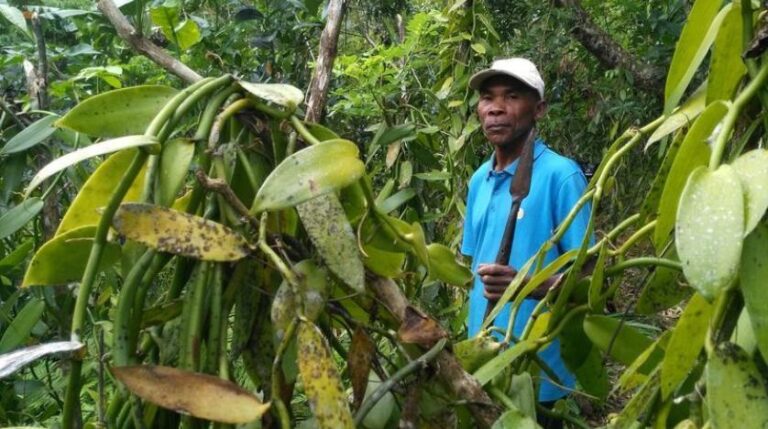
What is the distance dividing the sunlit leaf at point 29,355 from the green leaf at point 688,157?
0.96 ft

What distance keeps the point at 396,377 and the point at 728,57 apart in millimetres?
243

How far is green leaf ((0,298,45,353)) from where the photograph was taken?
0.68 meters

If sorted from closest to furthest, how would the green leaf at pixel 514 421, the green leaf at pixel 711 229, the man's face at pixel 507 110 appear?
the green leaf at pixel 711 229 < the green leaf at pixel 514 421 < the man's face at pixel 507 110

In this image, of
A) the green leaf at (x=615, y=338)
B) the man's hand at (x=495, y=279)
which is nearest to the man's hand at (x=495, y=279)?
the man's hand at (x=495, y=279)

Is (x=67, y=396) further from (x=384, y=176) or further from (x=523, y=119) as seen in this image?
(x=384, y=176)

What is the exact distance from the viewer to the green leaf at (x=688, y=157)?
15.7 inches

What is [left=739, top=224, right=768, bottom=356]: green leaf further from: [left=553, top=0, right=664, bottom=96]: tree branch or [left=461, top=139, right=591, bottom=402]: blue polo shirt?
[left=553, top=0, right=664, bottom=96]: tree branch

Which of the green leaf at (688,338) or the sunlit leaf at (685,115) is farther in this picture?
the sunlit leaf at (685,115)

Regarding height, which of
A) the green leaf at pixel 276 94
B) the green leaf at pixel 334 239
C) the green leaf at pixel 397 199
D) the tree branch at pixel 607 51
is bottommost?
the green leaf at pixel 397 199

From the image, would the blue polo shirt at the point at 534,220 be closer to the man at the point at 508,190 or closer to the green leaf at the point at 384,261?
the man at the point at 508,190

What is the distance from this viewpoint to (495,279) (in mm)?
1090

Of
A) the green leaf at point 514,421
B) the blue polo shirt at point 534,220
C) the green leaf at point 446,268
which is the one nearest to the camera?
the green leaf at point 514,421

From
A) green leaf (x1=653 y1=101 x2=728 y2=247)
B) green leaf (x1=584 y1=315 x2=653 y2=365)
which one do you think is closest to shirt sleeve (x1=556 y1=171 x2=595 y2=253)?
green leaf (x1=584 y1=315 x2=653 y2=365)

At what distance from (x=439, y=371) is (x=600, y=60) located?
227cm
